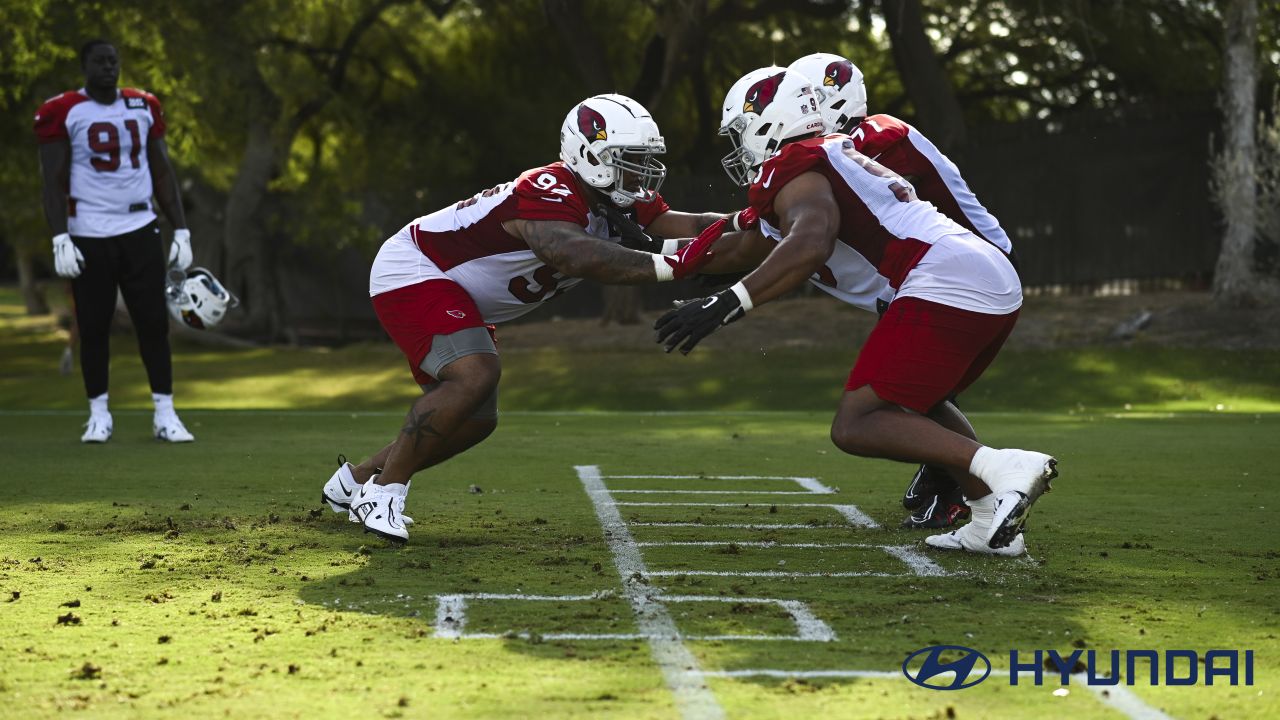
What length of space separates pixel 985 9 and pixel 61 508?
20.6 meters

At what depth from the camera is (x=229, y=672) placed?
432 centimetres

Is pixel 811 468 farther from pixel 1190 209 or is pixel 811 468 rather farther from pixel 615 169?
pixel 1190 209

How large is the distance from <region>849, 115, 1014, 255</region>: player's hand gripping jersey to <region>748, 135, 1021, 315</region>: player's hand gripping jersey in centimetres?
56

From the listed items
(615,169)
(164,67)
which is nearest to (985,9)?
(164,67)

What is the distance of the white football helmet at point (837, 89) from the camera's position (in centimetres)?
731

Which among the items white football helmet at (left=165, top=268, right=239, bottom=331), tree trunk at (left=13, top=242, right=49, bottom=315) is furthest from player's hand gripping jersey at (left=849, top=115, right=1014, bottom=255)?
tree trunk at (left=13, top=242, right=49, bottom=315)

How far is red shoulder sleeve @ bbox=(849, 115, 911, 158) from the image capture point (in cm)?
714

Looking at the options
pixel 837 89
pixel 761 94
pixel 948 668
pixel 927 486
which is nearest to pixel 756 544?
pixel 927 486

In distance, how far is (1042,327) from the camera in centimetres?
2220

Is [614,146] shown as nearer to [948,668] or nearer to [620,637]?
[620,637]

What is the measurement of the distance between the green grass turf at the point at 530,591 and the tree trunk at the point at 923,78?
1282cm

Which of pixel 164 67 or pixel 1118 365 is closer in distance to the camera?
pixel 1118 365

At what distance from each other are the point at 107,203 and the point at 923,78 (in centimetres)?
1424

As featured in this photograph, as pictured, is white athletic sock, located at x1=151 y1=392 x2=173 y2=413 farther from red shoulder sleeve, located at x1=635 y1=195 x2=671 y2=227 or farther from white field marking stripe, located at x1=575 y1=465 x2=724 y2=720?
red shoulder sleeve, located at x1=635 y1=195 x2=671 y2=227
